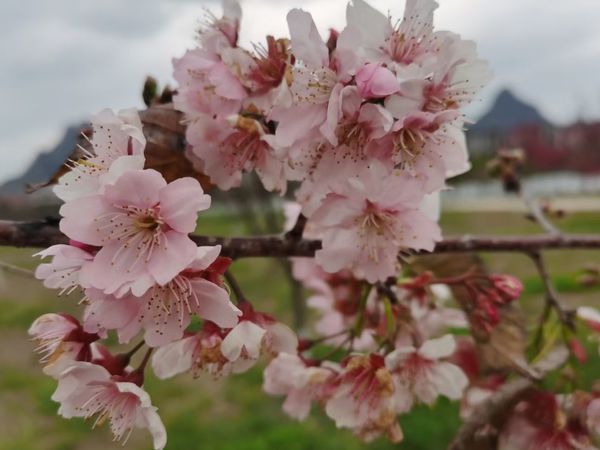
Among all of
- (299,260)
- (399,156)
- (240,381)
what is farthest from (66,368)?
(240,381)

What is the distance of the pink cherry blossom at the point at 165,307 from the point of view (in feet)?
1.91

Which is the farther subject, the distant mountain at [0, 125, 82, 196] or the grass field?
the grass field

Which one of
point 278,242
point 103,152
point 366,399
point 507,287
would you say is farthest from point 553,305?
point 103,152

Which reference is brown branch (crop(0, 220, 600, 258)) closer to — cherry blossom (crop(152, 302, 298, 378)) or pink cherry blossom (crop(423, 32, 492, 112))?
cherry blossom (crop(152, 302, 298, 378))

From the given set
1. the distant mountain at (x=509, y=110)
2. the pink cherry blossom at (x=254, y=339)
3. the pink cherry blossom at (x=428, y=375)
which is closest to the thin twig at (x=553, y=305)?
the pink cherry blossom at (x=428, y=375)

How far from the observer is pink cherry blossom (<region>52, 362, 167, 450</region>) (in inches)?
25.8

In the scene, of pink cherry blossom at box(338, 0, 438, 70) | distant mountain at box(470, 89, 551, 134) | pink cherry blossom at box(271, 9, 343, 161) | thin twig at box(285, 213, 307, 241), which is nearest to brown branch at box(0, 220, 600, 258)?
thin twig at box(285, 213, 307, 241)

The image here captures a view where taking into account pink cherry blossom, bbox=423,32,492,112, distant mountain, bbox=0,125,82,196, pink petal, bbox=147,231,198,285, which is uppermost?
pink cherry blossom, bbox=423,32,492,112

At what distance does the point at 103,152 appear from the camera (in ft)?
2.16

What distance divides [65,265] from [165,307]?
0.32 feet

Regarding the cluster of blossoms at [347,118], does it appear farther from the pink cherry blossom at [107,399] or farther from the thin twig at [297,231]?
the pink cherry blossom at [107,399]

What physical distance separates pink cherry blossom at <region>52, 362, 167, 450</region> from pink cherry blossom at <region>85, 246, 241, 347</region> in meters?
0.08

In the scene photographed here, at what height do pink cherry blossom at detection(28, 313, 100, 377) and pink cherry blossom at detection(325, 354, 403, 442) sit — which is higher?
pink cherry blossom at detection(28, 313, 100, 377)

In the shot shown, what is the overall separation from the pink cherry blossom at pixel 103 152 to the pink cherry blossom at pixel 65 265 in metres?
0.05
